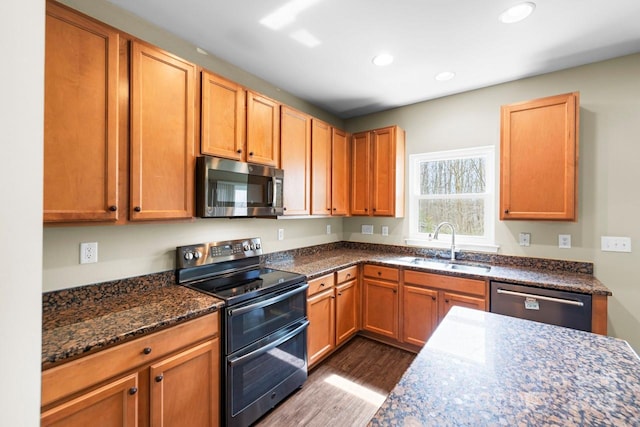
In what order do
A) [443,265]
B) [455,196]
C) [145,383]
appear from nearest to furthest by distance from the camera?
[145,383], [443,265], [455,196]

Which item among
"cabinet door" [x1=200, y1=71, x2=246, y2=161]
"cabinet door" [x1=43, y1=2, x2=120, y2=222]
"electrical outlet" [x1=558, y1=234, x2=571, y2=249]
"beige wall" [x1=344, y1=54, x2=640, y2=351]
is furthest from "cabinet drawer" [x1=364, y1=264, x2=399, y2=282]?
"cabinet door" [x1=43, y1=2, x2=120, y2=222]

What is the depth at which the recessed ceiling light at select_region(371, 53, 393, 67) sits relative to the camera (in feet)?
7.47

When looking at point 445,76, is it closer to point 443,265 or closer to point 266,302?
point 443,265

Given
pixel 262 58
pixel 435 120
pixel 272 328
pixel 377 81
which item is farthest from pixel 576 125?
pixel 272 328

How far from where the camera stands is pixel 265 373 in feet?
6.20

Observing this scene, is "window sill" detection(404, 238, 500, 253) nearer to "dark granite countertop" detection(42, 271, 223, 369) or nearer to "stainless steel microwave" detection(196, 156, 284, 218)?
"stainless steel microwave" detection(196, 156, 284, 218)

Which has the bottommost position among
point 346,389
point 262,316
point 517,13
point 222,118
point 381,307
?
point 346,389

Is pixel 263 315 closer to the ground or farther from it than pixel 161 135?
closer to the ground

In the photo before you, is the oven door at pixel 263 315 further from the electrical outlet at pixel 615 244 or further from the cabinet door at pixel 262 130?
the electrical outlet at pixel 615 244

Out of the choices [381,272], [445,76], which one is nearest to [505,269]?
[381,272]

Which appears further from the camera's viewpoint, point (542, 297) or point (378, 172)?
point (378, 172)

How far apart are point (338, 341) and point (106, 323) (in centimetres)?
200

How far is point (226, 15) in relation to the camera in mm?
1813

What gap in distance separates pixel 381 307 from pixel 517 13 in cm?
262
